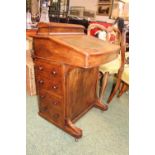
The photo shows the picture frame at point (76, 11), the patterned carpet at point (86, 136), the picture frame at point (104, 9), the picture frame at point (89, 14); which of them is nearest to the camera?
the patterned carpet at point (86, 136)

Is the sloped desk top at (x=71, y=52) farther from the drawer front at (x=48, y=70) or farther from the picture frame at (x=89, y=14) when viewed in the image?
the picture frame at (x=89, y=14)

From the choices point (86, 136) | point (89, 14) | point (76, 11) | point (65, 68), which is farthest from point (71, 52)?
point (76, 11)

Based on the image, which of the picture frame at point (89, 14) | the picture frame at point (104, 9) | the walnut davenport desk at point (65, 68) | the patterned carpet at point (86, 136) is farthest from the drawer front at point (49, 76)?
the picture frame at point (89, 14)

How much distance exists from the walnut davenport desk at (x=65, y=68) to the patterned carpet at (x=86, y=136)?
0.09m

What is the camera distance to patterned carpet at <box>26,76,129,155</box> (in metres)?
1.55

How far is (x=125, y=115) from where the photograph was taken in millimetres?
2172

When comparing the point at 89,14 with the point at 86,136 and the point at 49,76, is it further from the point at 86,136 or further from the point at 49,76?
the point at 86,136

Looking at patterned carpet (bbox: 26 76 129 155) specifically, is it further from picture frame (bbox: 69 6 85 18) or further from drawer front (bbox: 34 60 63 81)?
picture frame (bbox: 69 6 85 18)

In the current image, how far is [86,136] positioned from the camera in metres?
1.74

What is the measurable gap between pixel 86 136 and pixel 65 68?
2.31ft

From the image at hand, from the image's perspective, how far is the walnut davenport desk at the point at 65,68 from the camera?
1372mm
